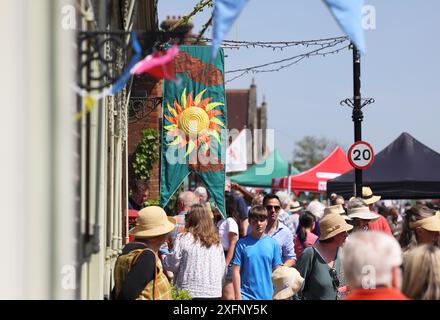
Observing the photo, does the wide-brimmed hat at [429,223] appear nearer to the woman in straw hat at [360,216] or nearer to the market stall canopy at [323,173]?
the woman in straw hat at [360,216]

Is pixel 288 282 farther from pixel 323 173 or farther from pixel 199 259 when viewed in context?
pixel 323 173

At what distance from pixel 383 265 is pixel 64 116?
184cm

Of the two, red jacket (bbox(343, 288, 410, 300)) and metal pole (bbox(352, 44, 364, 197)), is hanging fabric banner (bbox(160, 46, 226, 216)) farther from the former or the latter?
red jacket (bbox(343, 288, 410, 300))

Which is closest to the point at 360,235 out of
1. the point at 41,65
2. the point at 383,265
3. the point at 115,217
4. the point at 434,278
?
the point at 383,265

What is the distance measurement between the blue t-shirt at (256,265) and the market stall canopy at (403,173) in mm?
8374

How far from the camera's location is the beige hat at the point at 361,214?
417 inches

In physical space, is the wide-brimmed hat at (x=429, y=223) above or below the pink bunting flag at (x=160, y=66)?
below

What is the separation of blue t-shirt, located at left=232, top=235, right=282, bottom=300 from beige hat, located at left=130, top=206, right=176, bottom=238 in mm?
1943

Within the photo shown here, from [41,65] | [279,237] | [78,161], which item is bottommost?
[279,237]

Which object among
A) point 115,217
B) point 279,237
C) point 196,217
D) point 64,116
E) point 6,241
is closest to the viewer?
point 6,241

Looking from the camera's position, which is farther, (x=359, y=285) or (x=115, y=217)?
(x=115, y=217)

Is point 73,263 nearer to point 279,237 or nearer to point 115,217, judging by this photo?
point 115,217

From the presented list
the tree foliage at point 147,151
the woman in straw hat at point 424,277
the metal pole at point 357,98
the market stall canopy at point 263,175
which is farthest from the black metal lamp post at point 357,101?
the market stall canopy at point 263,175

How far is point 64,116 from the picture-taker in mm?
4922
